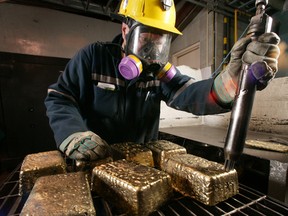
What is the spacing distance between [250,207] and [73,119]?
854mm

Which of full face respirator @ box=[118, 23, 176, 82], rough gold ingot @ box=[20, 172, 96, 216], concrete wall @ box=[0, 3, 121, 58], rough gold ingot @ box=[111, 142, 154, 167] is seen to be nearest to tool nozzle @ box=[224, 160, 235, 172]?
rough gold ingot @ box=[111, 142, 154, 167]

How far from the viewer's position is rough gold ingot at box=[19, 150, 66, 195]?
0.68m

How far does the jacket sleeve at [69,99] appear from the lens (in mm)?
856

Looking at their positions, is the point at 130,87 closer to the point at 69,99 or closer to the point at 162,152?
the point at 69,99

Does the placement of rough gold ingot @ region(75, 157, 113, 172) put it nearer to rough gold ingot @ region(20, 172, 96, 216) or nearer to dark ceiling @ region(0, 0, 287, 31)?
rough gold ingot @ region(20, 172, 96, 216)

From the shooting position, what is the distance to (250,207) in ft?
1.91

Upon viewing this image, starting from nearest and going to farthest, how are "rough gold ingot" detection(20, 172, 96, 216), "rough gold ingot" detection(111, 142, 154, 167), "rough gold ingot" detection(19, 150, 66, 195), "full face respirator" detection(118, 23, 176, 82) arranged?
"rough gold ingot" detection(20, 172, 96, 216) → "rough gold ingot" detection(19, 150, 66, 195) → "rough gold ingot" detection(111, 142, 154, 167) → "full face respirator" detection(118, 23, 176, 82)

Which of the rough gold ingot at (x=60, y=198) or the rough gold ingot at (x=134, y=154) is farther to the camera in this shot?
the rough gold ingot at (x=134, y=154)

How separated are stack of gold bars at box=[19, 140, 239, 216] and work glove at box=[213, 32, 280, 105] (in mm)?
393

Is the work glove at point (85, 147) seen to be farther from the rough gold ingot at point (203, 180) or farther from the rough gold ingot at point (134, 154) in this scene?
the rough gold ingot at point (203, 180)

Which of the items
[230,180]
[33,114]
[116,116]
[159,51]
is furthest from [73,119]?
[33,114]

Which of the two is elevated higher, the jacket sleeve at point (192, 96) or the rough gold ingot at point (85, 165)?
the jacket sleeve at point (192, 96)

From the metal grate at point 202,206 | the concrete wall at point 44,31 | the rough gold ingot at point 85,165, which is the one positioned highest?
the concrete wall at point 44,31

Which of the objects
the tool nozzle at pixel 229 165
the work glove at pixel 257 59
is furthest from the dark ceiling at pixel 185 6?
the tool nozzle at pixel 229 165
